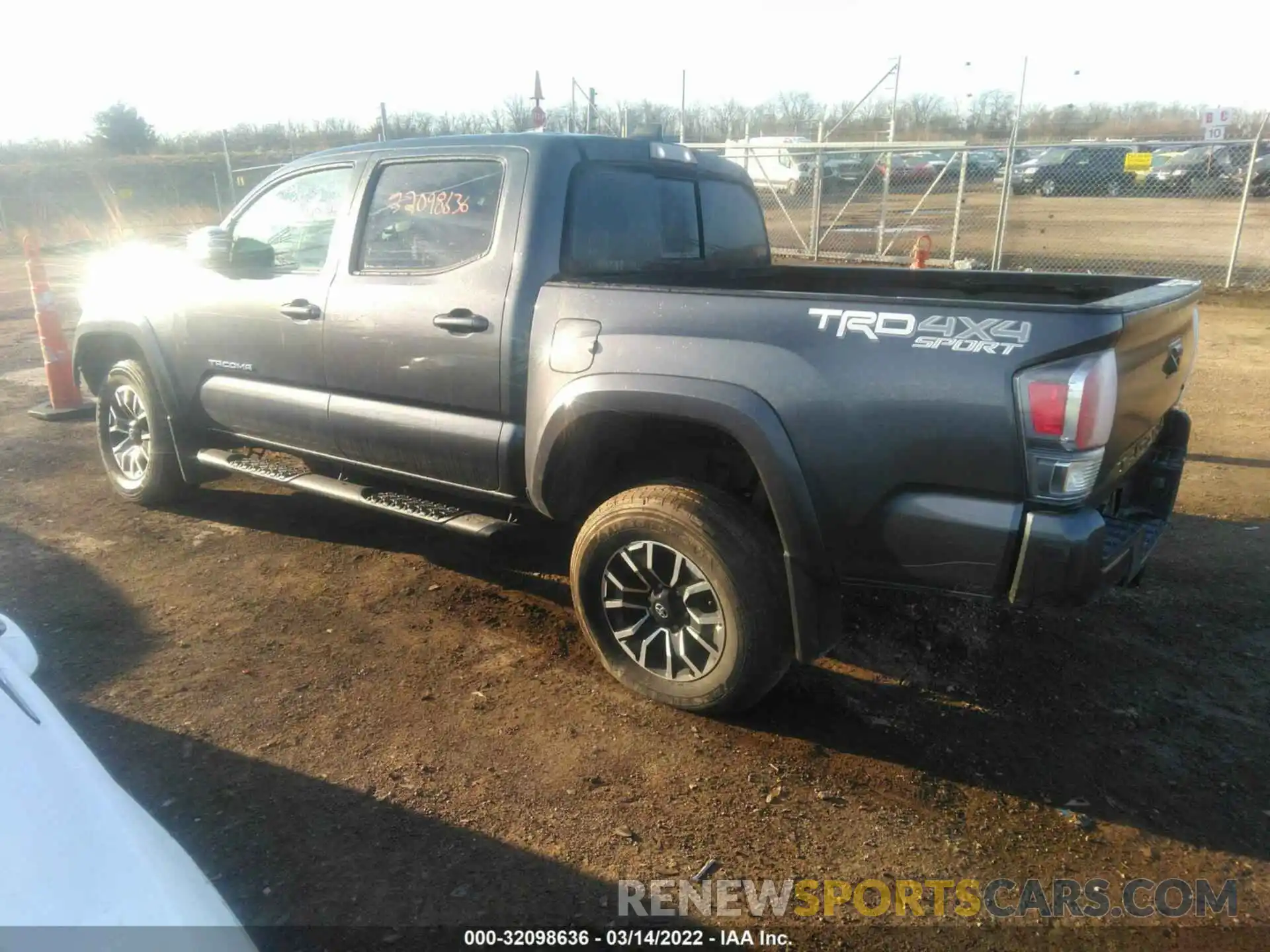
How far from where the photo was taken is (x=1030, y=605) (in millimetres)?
2699

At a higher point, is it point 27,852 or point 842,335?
point 842,335

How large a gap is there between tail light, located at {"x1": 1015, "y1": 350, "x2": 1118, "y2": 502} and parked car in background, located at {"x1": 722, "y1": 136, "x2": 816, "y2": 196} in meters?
5.46

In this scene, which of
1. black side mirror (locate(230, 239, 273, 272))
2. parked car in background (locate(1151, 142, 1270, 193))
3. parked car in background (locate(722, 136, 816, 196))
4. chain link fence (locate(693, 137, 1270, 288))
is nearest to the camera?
black side mirror (locate(230, 239, 273, 272))

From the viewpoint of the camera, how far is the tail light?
2.51 m

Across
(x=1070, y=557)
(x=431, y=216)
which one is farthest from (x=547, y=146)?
(x=1070, y=557)

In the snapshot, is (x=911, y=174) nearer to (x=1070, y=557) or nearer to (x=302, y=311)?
(x=302, y=311)

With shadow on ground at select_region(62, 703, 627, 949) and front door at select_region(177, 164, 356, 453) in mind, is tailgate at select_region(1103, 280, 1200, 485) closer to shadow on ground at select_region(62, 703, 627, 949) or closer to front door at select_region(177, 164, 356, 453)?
shadow on ground at select_region(62, 703, 627, 949)

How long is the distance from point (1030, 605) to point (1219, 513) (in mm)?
3309

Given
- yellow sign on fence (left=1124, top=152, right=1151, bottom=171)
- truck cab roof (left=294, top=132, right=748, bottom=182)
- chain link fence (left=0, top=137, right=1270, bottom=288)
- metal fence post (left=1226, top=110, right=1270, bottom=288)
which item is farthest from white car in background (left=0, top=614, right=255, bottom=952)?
yellow sign on fence (left=1124, top=152, right=1151, bottom=171)

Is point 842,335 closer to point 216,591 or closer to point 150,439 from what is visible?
point 216,591

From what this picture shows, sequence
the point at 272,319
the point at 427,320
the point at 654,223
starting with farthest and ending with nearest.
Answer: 1. the point at 272,319
2. the point at 654,223
3. the point at 427,320

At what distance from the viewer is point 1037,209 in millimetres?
21234

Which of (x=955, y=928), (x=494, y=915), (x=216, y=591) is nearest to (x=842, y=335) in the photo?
(x=955, y=928)
